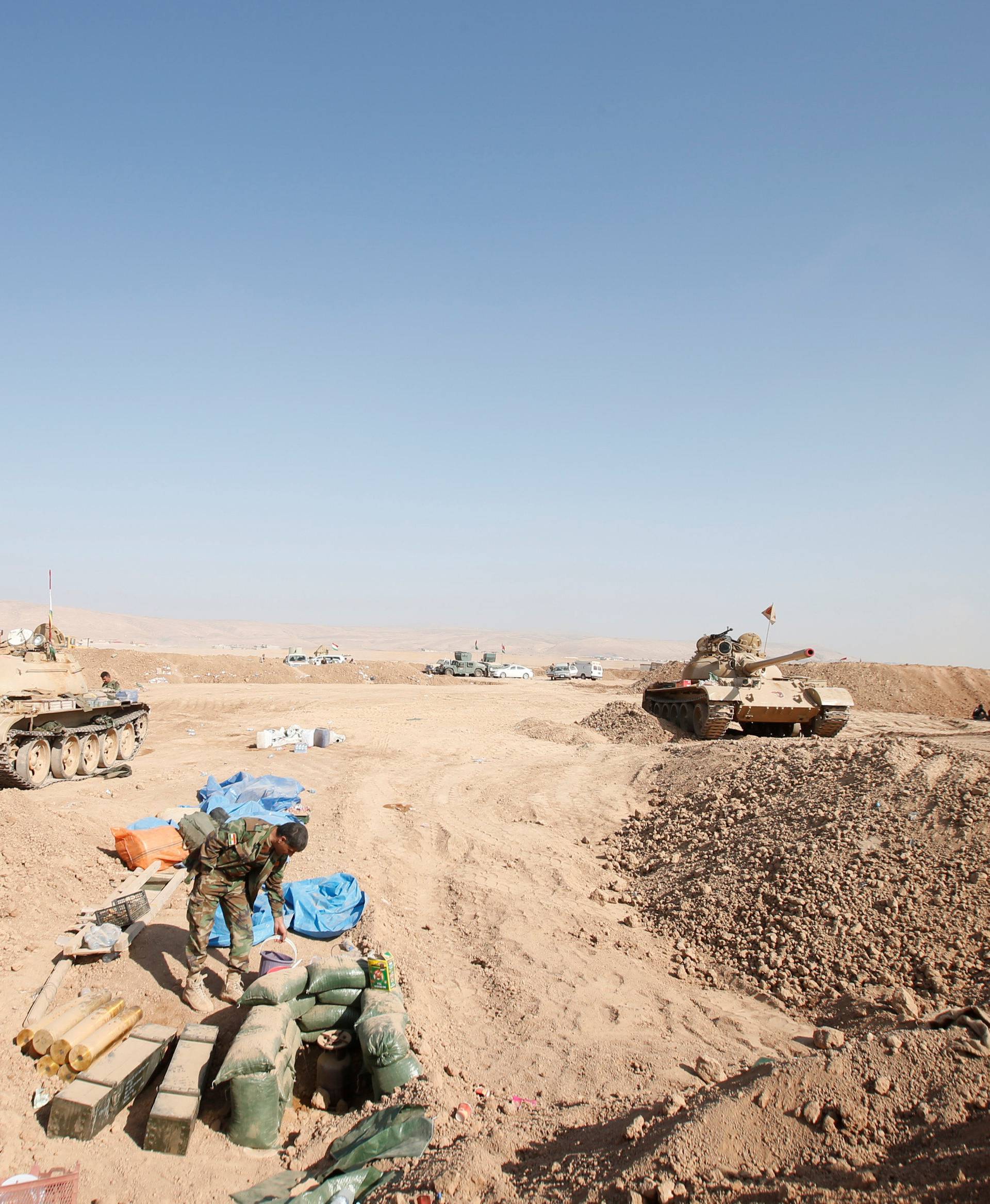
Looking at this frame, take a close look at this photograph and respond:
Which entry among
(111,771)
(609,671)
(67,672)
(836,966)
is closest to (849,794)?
(836,966)

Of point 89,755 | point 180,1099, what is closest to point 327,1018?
point 180,1099

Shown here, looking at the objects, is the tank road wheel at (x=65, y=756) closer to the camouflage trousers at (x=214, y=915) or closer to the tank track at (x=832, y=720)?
the camouflage trousers at (x=214, y=915)

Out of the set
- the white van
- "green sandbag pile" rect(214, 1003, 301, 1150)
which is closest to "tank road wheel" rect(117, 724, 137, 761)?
"green sandbag pile" rect(214, 1003, 301, 1150)

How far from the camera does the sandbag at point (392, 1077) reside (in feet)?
15.9

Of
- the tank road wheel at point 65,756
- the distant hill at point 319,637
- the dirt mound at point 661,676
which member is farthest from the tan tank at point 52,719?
the distant hill at point 319,637

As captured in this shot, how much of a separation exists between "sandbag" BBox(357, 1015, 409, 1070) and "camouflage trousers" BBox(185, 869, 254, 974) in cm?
139

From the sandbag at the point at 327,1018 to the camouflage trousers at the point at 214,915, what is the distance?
84cm

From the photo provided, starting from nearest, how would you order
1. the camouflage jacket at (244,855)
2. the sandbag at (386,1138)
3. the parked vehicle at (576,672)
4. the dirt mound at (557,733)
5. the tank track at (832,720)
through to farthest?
1. the sandbag at (386,1138)
2. the camouflage jacket at (244,855)
3. the tank track at (832,720)
4. the dirt mound at (557,733)
5. the parked vehicle at (576,672)

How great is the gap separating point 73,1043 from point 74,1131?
71 cm

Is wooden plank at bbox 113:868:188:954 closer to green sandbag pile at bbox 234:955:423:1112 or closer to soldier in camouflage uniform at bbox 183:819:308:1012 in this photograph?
soldier in camouflage uniform at bbox 183:819:308:1012

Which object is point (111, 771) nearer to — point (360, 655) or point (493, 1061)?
point (493, 1061)

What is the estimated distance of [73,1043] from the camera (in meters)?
4.98

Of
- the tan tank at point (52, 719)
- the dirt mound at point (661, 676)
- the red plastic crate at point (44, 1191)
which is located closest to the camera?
the red plastic crate at point (44, 1191)

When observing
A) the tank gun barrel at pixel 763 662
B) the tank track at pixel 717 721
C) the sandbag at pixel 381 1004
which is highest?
the tank gun barrel at pixel 763 662
